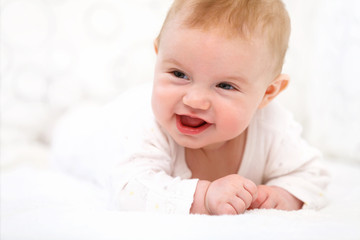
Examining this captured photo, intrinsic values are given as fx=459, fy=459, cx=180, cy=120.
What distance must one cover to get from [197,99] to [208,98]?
27 mm

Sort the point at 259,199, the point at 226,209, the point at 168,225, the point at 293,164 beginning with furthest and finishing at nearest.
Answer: the point at 293,164, the point at 259,199, the point at 226,209, the point at 168,225

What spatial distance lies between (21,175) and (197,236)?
2.35ft

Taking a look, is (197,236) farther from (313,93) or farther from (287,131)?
(313,93)

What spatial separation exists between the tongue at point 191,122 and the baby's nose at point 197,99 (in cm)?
6

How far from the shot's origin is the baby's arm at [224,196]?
34.3 inches

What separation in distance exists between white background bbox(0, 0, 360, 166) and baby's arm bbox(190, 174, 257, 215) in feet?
2.50

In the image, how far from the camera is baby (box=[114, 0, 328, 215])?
2.87ft

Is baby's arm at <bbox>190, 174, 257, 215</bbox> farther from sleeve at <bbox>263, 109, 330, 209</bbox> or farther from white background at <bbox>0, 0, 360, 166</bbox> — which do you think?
white background at <bbox>0, 0, 360, 166</bbox>

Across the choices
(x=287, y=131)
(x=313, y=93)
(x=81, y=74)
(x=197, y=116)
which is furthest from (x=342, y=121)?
(x=81, y=74)

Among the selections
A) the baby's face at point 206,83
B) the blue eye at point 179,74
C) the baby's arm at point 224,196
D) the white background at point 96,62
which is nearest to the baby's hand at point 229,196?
the baby's arm at point 224,196

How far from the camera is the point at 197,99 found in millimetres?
879

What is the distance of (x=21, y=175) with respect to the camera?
1258 mm

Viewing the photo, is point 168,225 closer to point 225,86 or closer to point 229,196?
point 229,196

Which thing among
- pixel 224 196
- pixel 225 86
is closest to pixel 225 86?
pixel 225 86
